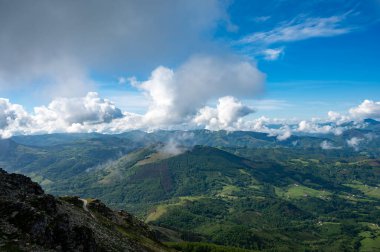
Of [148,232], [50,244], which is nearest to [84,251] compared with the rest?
[50,244]

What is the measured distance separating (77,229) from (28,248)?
1731 centimetres

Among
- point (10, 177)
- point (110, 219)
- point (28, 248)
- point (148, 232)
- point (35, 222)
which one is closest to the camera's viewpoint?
point (28, 248)

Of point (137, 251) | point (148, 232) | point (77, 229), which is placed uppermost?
point (77, 229)

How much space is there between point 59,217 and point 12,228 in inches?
618

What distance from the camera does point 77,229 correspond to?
78.9 meters

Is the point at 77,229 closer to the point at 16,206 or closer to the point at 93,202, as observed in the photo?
the point at 16,206

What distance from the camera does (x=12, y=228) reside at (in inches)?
2557

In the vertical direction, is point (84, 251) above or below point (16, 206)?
below

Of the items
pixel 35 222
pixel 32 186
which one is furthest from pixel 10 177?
pixel 35 222

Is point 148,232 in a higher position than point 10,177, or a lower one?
lower

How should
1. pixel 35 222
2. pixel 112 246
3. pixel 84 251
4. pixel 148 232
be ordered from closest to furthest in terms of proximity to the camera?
pixel 35 222 → pixel 84 251 → pixel 112 246 → pixel 148 232

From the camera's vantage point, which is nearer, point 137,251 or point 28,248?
point 28,248

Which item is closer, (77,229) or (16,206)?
(16,206)

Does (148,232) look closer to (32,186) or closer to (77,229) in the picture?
(32,186)
